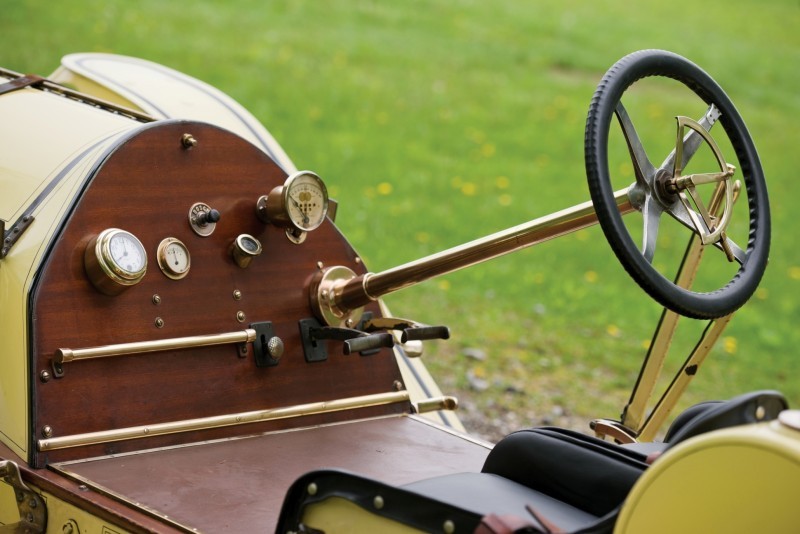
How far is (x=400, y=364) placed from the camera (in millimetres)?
3371

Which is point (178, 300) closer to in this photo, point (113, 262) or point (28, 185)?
point (113, 262)

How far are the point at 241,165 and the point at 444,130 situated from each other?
18.6 feet

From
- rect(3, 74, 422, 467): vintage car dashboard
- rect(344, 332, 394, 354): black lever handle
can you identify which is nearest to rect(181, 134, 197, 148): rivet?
rect(3, 74, 422, 467): vintage car dashboard

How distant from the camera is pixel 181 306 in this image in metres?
2.77

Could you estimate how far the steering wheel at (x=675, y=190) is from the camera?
2238 millimetres

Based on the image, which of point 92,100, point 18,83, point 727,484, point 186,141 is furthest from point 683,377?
point 18,83

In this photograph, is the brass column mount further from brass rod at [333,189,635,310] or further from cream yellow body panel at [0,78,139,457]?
cream yellow body panel at [0,78,139,457]

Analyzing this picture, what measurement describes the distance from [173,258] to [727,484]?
1.55 metres

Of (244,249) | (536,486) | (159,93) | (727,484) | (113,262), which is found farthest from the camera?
(159,93)

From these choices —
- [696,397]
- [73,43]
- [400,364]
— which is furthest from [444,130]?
[400,364]

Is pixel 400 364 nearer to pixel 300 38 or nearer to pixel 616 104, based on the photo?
pixel 616 104

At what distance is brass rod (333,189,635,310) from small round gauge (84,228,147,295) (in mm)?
564

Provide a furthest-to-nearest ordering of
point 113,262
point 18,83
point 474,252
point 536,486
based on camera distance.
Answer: point 18,83 < point 474,252 < point 113,262 < point 536,486

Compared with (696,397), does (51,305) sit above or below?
above
